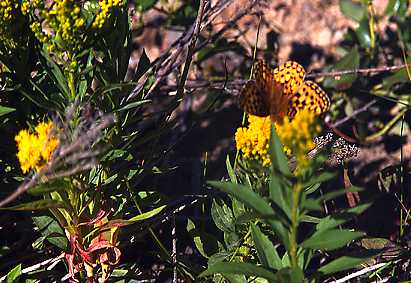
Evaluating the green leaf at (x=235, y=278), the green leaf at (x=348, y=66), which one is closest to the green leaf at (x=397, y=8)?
the green leaf at (x=348, y=66)

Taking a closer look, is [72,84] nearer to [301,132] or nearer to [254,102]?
[254,102]

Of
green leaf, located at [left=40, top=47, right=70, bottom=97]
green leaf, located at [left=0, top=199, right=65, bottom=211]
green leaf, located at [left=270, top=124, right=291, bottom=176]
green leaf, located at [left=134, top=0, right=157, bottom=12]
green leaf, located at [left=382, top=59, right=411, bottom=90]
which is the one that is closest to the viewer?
green leaf, located at [left=270, top=124, right=291, bottom=176]

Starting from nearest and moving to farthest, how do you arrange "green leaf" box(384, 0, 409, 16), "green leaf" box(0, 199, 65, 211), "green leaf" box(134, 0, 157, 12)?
"green leaf" box(0, 199, 65, 211) < "green leaf" box(134, 0, 157, 12) < "green leaf" box(384, 0, 409, 16)

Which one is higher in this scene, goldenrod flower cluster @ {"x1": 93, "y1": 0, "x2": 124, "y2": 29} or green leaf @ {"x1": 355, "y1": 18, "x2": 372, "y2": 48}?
goldenrod flower cluster @ {"x1": 93, "y1": 0, "x2": 124, "y2": 29}

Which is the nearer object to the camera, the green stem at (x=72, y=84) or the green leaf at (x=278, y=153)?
the green leaf at (x=278, y=153)

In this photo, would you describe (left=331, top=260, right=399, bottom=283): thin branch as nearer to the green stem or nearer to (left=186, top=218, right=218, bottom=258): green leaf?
(left=186, top=218, right=218, bottom=258): green leaf

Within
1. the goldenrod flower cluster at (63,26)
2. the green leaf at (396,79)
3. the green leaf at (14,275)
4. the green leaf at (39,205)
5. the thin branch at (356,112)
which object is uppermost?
the goldenrod flower cluster at (63,26)

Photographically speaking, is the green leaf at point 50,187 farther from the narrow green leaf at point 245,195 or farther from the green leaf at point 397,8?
the green leaf at point 397,8

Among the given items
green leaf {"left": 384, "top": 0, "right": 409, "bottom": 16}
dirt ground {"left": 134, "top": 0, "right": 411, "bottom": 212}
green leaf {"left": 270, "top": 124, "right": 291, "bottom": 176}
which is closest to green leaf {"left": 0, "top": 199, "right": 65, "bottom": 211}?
green leaf {"left": 270, "top": 124, "right": 291, "bottom": 176}

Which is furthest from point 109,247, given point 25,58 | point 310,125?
point 310,125
